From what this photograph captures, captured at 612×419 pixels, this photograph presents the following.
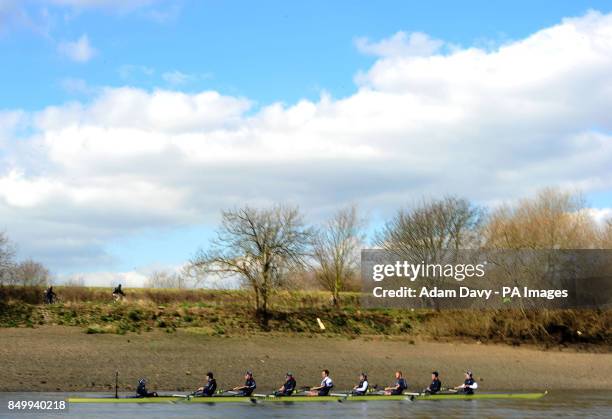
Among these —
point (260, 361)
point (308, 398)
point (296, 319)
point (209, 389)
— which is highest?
point (296, 319)

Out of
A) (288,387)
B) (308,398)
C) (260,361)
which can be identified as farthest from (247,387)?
(260,361)

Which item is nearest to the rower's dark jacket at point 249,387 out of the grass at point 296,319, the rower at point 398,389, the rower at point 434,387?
the rower at point 398,389

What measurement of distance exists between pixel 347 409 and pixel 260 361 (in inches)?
493

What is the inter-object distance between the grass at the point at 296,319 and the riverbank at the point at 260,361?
5.87 ft

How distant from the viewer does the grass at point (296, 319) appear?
52500 millimetres

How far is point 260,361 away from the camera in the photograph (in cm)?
4506

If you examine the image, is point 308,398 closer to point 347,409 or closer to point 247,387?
point 347,409

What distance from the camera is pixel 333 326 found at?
5753 centimetres

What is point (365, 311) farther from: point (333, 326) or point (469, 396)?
point (469, 396)

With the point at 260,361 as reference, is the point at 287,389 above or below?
below

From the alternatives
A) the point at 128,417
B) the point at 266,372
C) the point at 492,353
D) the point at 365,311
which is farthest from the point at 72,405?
the point at 365,311

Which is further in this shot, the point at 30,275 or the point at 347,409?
the point at 30,275

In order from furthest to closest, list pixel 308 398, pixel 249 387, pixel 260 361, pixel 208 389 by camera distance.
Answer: pixel 260 361 → pixel 308 398 → pixel 249 387 → pixel 208 389

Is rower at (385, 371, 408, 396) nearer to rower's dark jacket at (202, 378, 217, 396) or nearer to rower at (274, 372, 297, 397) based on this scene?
rower at (274, 372, 297, 397)
